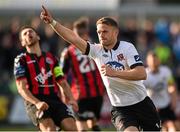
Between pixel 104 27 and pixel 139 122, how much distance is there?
1.50 metres

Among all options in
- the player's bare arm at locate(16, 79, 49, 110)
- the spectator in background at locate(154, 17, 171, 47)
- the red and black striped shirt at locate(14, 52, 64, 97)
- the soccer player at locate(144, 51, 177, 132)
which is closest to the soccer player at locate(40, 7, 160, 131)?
the player's bare arm at locate(16, 79, 49, 110)

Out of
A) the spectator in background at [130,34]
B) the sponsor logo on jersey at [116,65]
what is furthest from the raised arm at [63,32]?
the spectator in background at [130,34]

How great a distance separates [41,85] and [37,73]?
0.69 ft

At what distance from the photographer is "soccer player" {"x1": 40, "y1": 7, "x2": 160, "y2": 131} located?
9938mm

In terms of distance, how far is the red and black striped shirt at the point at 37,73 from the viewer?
11.7 meters

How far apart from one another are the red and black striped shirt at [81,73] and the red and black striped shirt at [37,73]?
2069mm

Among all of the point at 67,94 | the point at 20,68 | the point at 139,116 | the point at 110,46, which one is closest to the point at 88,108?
the point at 67,94

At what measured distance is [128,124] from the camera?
10172 millimetres

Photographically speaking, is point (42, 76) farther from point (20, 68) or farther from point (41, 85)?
point (20, 68)

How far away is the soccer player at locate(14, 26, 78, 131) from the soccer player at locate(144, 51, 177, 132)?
128 inches

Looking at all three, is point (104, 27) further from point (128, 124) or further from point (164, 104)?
point (164, 104)

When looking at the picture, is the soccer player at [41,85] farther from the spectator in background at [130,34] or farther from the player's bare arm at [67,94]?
the spectator in background at [130,34]

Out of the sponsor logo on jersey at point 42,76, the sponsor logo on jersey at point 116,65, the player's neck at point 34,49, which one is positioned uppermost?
the player's neck at point 34,49

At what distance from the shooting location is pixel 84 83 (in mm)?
14266
